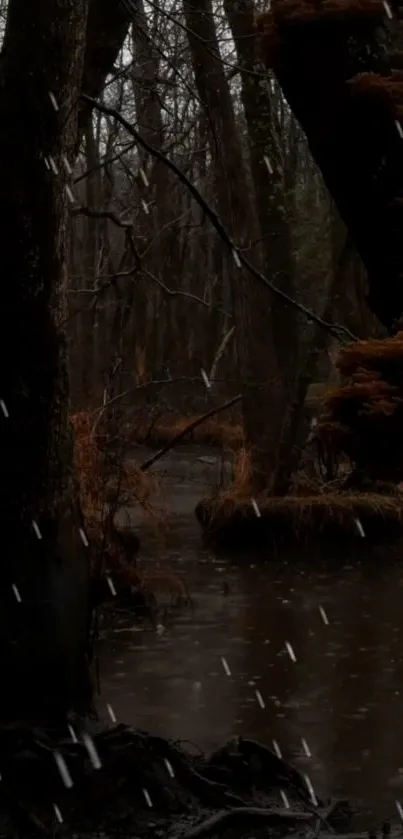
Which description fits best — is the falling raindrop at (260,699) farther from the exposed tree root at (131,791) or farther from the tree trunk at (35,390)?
the tree trunk at (35,390)

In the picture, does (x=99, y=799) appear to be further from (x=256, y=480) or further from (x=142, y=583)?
(x=256, y=480)

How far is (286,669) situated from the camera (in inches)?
374

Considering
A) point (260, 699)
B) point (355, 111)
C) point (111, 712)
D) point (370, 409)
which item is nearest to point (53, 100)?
point (111, 712)

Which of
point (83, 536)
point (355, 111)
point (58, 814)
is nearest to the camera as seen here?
point (355, 111)

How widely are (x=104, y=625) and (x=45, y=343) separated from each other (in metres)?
4.97

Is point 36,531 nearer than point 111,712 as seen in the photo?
Yes

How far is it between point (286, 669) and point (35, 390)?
3878mm

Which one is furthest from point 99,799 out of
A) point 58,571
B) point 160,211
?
point 160,211

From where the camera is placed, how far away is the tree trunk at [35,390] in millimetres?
6375

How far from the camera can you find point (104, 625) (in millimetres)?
11016

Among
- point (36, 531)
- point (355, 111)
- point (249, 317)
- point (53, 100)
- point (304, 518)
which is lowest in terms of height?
point (304, 518)

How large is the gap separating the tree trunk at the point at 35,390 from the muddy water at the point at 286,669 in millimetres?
1540

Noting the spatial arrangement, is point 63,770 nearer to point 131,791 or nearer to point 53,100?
point 131,791

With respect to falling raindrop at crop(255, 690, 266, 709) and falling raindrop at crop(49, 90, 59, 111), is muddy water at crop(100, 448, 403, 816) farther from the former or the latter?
falling raindrop at crop(49, 90, 59, 111)
